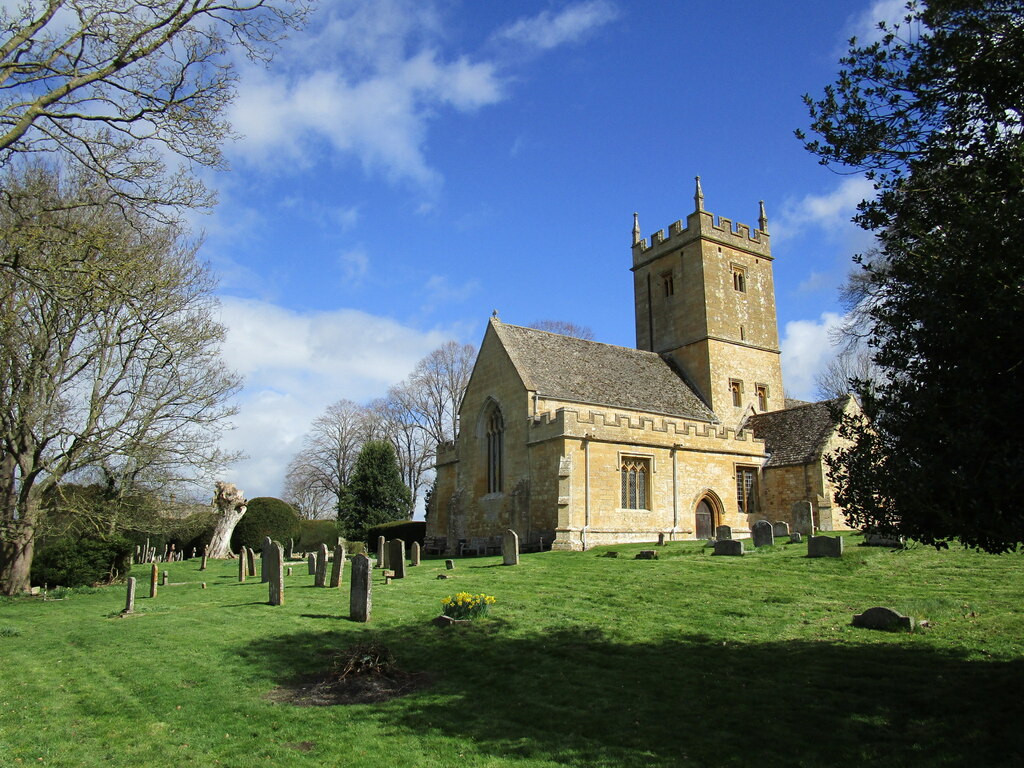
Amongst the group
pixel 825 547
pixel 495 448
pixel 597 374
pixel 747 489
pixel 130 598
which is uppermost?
pixel 597 374

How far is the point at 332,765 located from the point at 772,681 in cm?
493

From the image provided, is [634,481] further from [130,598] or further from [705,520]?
[130,598]

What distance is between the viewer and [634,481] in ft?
84.5

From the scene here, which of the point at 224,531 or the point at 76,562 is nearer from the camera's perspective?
the point at 76,562

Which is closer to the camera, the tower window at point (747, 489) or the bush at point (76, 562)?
the bush at point (76, 562)

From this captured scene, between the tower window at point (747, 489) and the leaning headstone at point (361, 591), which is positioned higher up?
Answer: the tower window at point (747, 489)

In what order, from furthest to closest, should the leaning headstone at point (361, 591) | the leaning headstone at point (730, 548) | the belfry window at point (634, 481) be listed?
1. the belfry window at point (634, 481)
2. the leaning headstone at point (730, 548)
3. the leaning headstone at point (361, 591)

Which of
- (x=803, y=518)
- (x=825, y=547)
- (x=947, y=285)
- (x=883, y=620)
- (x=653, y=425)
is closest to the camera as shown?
(x=947, y=285)

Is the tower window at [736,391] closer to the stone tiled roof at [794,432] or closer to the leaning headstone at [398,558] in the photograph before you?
the stone tiled roof at [794,432]

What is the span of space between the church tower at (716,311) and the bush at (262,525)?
775 inches

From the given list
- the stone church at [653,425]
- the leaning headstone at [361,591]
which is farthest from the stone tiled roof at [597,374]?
the leaning headstone at [361,591]

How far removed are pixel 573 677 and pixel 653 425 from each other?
18.0 metres

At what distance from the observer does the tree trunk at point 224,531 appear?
30.9m

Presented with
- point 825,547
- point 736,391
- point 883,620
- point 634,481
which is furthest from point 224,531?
point 883,620
